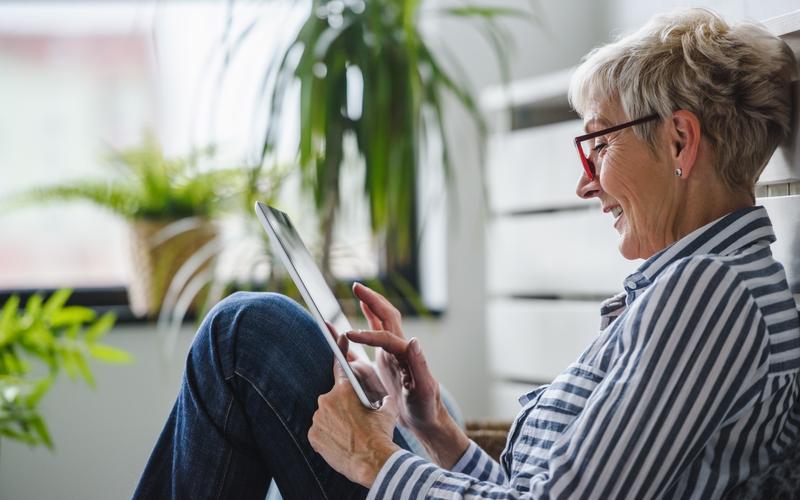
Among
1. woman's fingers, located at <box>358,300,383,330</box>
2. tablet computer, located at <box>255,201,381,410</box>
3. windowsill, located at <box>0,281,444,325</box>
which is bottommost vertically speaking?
windowsill, located at <box>0,281,444,325</box>

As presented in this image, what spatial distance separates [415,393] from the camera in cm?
135

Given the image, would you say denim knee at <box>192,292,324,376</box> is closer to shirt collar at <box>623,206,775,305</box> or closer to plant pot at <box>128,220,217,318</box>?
shirt collar at <box>623,206,775,305</box>

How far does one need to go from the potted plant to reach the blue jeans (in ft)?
4.16

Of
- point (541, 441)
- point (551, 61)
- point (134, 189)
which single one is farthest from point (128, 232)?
point (541, 441)

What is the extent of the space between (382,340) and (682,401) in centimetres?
42

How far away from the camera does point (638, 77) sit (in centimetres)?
114

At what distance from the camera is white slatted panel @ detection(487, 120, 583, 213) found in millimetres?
2320

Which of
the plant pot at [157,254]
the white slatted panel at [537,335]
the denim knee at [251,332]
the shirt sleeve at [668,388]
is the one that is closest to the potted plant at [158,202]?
the plant pot at [157,254]

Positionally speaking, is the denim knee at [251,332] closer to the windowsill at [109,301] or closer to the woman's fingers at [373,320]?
the woman's fingers at [373,320]

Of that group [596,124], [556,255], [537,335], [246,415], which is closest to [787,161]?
[596,124]

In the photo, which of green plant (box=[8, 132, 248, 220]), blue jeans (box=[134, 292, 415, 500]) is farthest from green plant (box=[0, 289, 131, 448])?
blue jeans (box=[134, 292, 415, 500])

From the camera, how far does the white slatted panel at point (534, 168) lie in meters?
2.32

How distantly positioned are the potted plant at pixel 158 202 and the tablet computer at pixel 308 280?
44.9 inches

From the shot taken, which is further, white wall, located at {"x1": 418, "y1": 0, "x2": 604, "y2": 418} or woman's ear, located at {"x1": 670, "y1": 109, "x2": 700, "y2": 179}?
white wall, located at {"x1": 418, "y1": 0, "x2": 604, "y2": 418}
